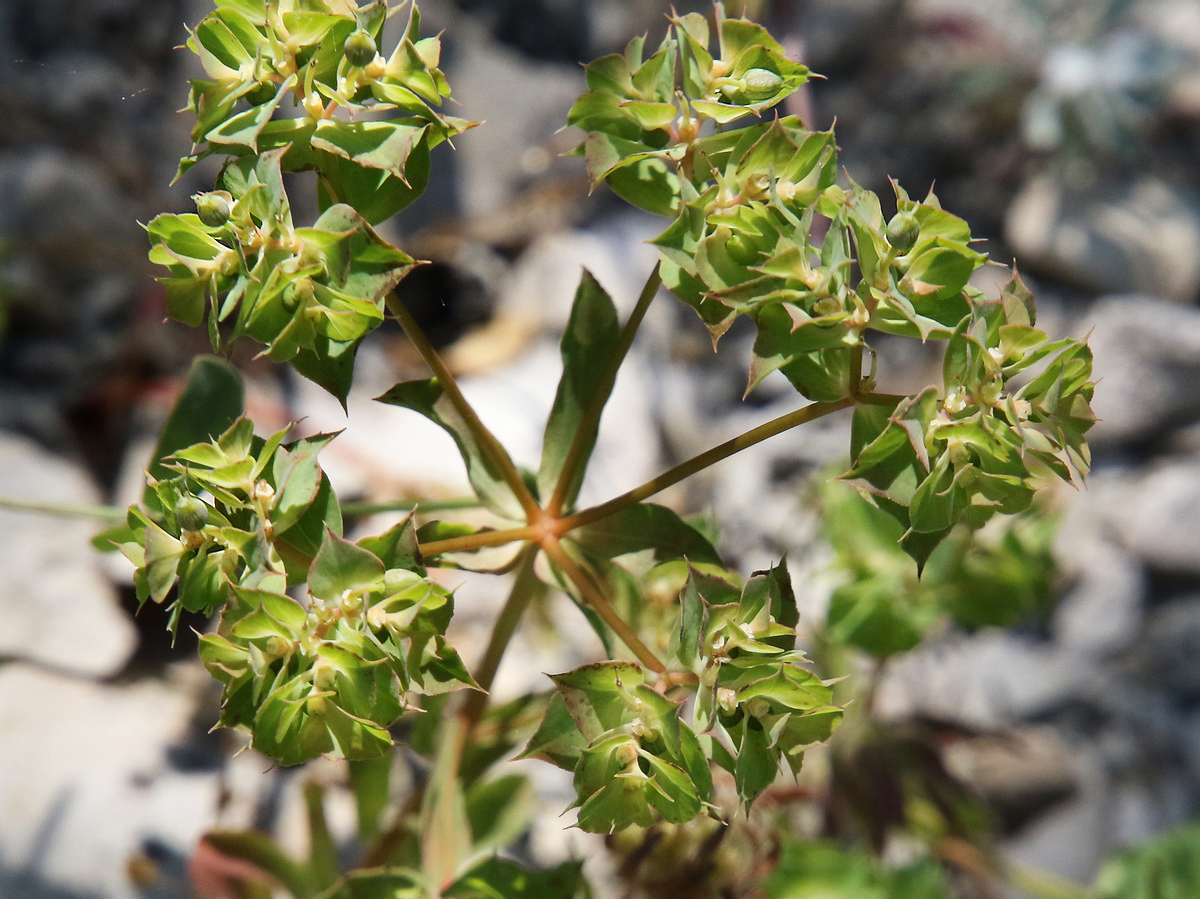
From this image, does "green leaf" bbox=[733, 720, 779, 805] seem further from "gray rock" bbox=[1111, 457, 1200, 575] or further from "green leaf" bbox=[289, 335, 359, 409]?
"gray rock" bbox=[1111, 457, 1200, 575]

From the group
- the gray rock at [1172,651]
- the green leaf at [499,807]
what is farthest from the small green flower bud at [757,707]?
the gray rock at [1172,651]

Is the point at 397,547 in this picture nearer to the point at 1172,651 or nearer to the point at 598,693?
the point at 598,693

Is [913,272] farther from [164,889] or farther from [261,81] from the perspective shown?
[164,889]

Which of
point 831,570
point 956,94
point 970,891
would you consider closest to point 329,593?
point 831,570

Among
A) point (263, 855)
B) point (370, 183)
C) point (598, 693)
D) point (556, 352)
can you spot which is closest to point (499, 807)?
point (263, 855)

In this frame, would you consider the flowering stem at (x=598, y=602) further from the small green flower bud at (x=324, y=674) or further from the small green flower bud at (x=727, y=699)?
the small green flower bud at (x=324, y=674)

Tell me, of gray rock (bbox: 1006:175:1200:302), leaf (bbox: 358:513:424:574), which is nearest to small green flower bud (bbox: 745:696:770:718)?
leaf (bbox: 358:513:424:574)

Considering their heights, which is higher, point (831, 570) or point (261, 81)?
point (261, 81)
